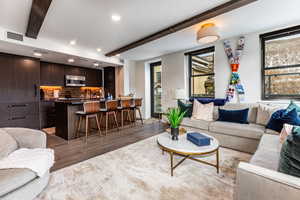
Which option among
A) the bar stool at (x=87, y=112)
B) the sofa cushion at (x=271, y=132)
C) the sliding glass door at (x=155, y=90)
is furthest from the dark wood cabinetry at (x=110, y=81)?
the sofa cushion at (x=271, y=132)

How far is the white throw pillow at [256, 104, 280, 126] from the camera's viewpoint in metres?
2.70

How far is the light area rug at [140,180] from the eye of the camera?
158 cm

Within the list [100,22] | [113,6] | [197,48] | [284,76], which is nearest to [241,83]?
[284,76]

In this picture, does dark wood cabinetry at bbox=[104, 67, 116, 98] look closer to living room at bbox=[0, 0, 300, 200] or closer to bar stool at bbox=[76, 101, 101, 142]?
living room at bbox=[0, 0, 300, 200]

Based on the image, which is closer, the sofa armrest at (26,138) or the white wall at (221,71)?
the sofa armrest at (26,138)

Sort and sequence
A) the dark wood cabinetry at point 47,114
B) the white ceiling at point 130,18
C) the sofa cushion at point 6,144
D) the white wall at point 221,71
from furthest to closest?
the dark wood cabinetry at point 47,114 → the white wall at point 221,71 → the white ceiling at point 130,18 → the sofa cushion at point 6,144

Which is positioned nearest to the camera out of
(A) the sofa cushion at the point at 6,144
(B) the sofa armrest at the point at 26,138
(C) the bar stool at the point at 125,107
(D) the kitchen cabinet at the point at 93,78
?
(A) the sofa cushion at the point at 6,144

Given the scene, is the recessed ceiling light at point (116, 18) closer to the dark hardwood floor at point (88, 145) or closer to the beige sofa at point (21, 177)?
the beige sofa at point (21, 177)

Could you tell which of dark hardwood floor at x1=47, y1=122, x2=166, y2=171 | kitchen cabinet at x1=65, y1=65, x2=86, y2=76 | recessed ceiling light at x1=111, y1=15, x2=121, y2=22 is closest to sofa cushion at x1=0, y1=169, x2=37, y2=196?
dark hardwood floor at x1=47, y1=122, x2=166, y2=171

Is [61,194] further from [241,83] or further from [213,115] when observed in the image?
[241,83]

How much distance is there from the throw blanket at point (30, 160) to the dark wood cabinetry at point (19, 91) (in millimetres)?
3487

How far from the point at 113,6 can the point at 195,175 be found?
291 centimetres

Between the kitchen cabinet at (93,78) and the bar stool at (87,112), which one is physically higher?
the kitchen cabinet at (93,78)

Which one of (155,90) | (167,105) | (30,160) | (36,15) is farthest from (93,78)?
(30,160)
